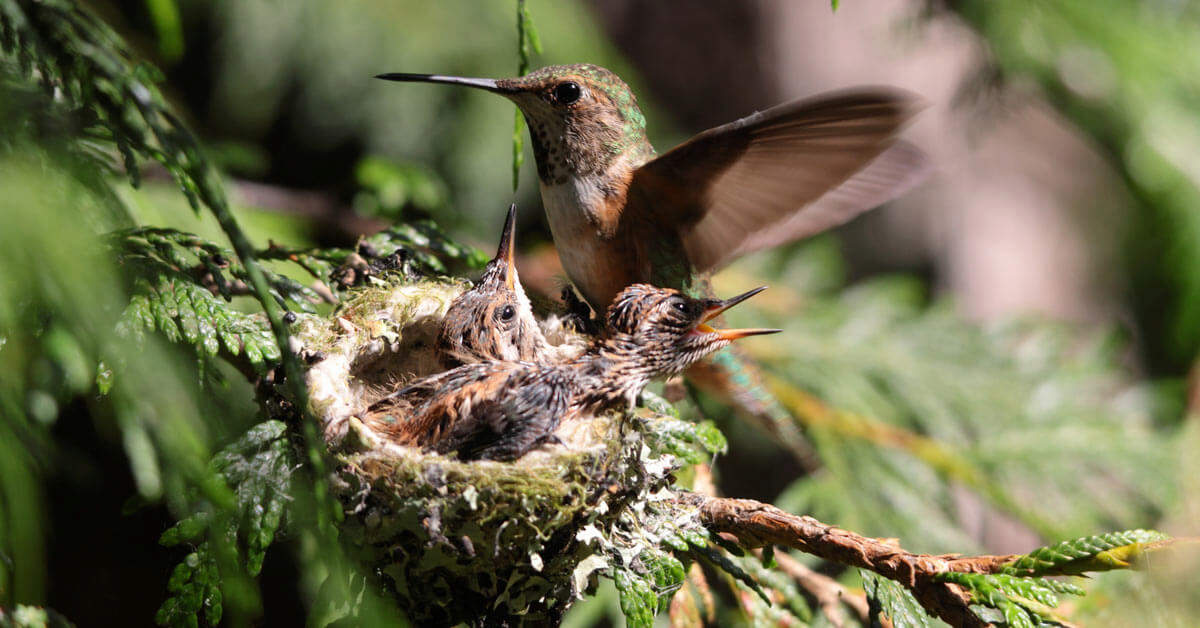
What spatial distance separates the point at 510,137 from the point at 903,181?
200 centimetres

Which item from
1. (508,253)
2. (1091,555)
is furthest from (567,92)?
(1091,555)

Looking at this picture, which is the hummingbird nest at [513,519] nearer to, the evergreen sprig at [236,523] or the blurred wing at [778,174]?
the evergreen sprig at [236,523]

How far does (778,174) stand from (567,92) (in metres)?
0.61

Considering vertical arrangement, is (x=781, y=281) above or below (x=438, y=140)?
below

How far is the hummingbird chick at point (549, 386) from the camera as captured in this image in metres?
1.95

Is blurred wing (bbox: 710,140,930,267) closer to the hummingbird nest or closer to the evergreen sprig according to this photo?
the hummingbird nest

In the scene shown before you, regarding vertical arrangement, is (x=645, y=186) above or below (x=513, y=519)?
above

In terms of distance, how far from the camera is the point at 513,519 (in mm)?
1665

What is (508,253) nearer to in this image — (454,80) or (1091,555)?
(454,80)

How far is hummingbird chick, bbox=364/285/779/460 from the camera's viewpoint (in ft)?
6.40

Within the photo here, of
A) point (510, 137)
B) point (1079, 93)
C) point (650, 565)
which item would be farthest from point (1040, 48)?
point (650, 565)

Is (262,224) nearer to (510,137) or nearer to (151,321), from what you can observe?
(510,137)

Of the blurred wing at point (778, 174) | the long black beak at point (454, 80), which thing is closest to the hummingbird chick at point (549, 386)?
the blurred wing at point (778, 174)

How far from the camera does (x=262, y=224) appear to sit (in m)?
3.11
